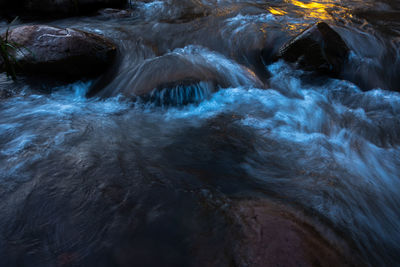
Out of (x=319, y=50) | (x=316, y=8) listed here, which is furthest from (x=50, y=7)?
(x=316, y=8)

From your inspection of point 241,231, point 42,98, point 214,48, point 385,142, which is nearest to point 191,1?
point 214,48

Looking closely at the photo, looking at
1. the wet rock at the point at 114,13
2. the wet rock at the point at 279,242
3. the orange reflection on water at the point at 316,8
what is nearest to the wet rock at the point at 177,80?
the wet rock at the point at 279,242

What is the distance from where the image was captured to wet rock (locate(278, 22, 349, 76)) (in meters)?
4.99

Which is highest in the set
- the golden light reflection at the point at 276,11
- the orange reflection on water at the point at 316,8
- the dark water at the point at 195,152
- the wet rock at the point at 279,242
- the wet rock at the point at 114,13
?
the orange reflection on water at the point at 316,8

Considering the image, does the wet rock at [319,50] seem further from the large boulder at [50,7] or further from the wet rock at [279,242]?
the large boulder at [50,7]

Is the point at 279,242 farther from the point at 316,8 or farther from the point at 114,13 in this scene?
the point at 316,8

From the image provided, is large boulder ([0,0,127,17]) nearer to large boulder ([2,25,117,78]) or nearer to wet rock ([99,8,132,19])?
wet rock ([99,8,132,19])

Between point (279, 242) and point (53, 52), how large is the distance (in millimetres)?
4788

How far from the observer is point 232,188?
2.67m

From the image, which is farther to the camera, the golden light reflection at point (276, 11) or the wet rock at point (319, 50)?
the golden light reflection at point (276, 11)

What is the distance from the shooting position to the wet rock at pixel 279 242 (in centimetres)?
174

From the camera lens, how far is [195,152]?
3.39m

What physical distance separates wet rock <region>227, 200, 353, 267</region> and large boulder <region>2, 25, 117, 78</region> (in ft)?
13.5

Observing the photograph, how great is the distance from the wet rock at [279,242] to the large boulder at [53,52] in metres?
4.12
